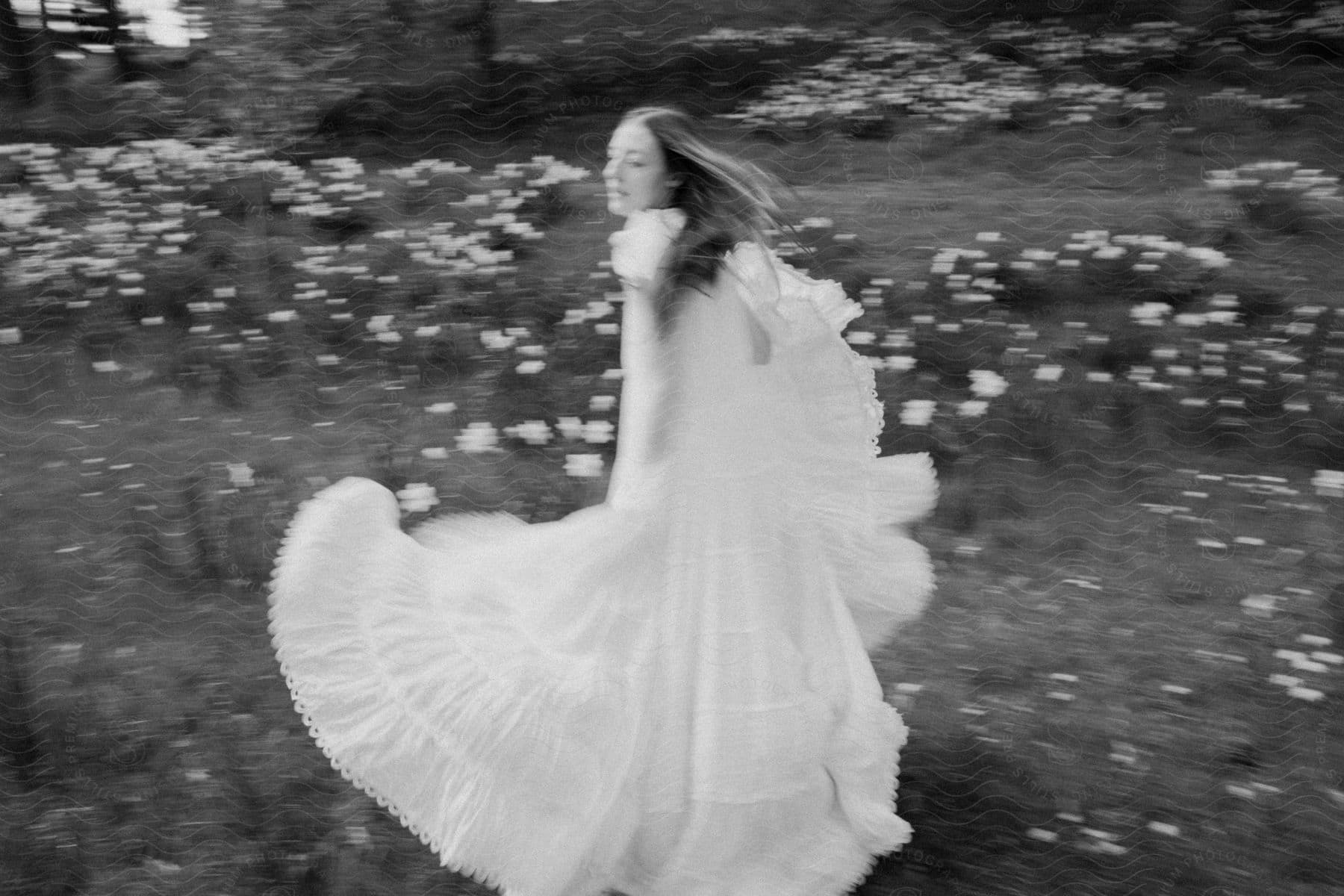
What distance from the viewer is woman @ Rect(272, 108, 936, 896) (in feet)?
4.34

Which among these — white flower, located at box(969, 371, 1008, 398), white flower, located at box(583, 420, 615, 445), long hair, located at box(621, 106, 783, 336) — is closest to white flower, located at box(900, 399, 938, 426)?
white flower, located at box(969, 371, 1008, 398)

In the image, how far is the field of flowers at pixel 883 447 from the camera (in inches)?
66.3

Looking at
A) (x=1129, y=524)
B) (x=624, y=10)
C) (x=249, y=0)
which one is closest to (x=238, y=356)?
(x=249, y=0)

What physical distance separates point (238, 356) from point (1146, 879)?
2.54m

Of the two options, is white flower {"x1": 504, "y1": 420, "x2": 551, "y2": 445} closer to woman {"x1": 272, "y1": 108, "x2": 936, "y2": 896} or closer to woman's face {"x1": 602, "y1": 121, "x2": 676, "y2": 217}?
woman {"x1": 272, "y1": 108, "x2": 936, "y2": 896}

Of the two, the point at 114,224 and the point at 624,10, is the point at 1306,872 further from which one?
the point at 114,224

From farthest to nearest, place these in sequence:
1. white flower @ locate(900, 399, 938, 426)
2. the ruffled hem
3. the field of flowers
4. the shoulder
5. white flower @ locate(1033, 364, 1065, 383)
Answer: white flower @ locate(1033, 364, 1065, 383), white flower @ locate(900, 399, 938, 426), the field of flowers, the shoulder, the ruffled hem

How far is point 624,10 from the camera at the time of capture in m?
3.42

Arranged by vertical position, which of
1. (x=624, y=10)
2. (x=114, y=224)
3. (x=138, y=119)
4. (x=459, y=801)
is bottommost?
(x=459, y=801)

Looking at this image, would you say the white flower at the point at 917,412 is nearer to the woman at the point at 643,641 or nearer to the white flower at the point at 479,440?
the white flower at the point at 479,440

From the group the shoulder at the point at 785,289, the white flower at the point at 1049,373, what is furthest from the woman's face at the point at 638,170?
A: the white flower at the point at 1049,373

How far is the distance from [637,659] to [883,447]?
1453 mm

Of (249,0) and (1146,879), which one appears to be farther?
(249,0)

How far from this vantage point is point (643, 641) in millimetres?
1390
